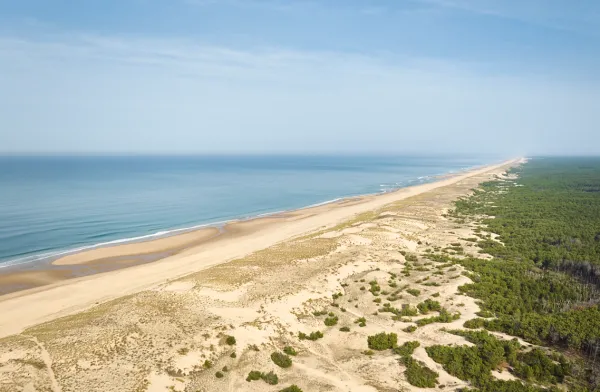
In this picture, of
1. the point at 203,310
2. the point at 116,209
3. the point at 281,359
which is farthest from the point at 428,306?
the point at 116,209

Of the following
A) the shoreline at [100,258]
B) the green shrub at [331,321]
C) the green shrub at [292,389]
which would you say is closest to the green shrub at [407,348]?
the green shrub at [331,321]

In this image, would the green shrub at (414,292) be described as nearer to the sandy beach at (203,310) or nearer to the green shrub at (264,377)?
the sandy beach at (203,310)

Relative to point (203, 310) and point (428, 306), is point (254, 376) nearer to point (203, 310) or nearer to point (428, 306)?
point (203, 310)

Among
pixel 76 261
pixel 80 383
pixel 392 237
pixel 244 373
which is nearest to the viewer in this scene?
pixel 80 383

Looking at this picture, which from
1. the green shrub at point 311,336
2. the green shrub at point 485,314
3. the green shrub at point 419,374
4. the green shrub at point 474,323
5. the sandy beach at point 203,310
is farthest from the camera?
the green shrub at point 485,314

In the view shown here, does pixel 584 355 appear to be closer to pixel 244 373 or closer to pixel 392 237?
pixel 244 373

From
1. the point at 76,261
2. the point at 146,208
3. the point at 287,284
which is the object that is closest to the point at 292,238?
the point at 287,284
